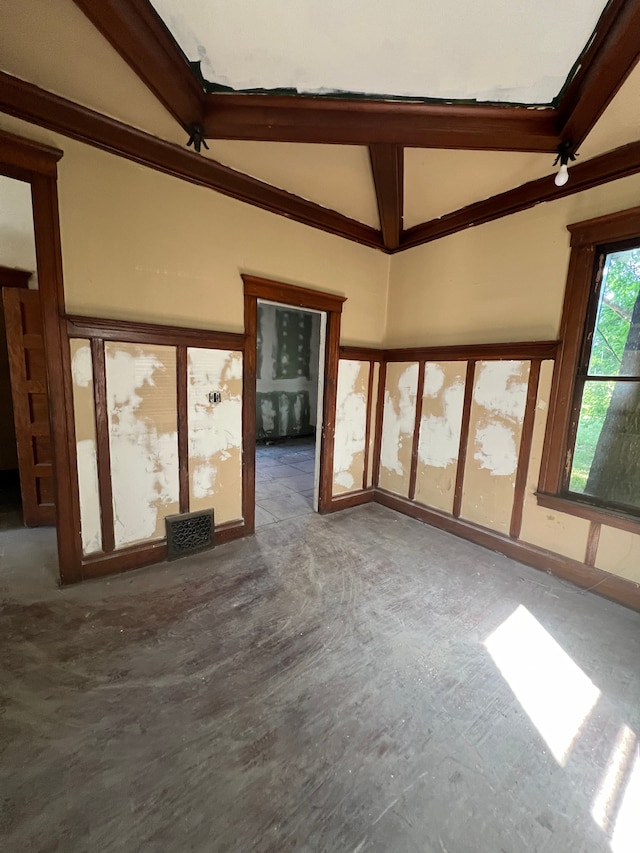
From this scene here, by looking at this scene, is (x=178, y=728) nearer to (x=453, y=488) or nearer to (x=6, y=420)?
(x=453, y=488)

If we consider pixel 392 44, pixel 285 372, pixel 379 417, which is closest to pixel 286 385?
pixel 285 372

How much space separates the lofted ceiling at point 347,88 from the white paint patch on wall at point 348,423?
5.33ft

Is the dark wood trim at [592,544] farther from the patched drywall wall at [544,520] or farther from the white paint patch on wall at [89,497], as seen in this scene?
the white paint patch on wall at [89,497]

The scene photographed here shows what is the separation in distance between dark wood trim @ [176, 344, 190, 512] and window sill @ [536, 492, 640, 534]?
2736mm

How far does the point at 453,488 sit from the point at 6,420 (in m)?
5.17

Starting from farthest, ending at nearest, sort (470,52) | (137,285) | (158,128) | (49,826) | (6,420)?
1. (6,420)
2. (137,285)
3. (158,128)
4. (470,52)
5. (49,826)

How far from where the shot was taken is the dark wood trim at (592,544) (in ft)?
7.77

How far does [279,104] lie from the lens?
1.91 m

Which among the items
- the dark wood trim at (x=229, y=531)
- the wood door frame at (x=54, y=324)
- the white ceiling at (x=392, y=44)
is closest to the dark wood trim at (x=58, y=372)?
the wood door frame at (x=54, y=324)

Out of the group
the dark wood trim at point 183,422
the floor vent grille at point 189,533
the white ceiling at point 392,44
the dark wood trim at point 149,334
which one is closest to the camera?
the white ceiling at point 392,44

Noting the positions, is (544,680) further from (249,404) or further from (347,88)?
(347,88)

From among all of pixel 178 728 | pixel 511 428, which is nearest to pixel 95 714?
pixel 178 728

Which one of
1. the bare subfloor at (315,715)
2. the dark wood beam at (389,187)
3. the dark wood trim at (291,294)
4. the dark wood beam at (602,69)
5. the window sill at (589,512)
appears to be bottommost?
the bare subfloor at (315,715)

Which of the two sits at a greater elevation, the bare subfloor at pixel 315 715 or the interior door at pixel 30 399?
the interior door at pixel 30 399
